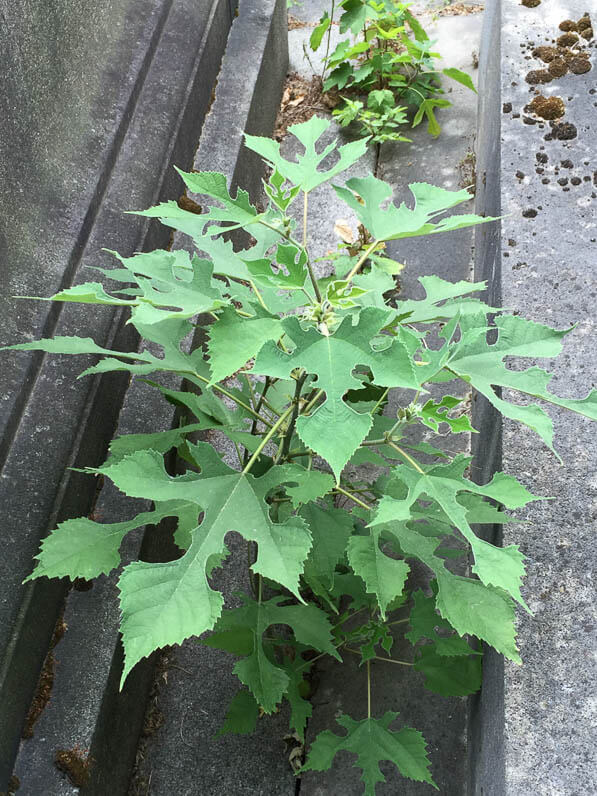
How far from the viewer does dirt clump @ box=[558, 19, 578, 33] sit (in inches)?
109

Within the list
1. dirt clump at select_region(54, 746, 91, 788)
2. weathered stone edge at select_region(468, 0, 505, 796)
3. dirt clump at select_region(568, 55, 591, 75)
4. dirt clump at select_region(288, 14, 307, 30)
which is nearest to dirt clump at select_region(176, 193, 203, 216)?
weathered stone edge at select_region(468, 0, 505, 796)

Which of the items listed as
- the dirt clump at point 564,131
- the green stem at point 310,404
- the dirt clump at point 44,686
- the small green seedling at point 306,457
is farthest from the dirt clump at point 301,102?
the dirt clump at point 44,686

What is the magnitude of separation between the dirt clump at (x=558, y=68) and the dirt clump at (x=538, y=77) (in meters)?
0.02

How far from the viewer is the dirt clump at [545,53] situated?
2.68 m

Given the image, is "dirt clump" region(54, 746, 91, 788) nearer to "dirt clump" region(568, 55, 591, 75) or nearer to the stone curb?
the stone curb

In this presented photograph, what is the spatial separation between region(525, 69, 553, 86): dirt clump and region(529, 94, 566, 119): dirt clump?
4.2 inches

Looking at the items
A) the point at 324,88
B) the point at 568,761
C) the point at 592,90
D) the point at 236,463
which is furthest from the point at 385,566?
the point at 324,88

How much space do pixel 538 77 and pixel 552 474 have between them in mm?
1511

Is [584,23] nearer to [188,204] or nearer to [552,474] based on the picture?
[188,204]


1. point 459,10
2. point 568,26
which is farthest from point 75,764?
point 459,10

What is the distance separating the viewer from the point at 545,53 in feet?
8.86

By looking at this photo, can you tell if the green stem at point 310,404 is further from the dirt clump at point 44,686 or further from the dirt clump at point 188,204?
the dirt clump at point 188,204

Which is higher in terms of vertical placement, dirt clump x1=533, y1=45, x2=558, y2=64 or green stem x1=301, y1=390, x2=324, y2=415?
dirt clump x1=533, y1=45, x2=558, y2=64

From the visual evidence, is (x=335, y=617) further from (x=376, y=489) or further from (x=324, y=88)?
(x=324, y=88)
